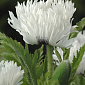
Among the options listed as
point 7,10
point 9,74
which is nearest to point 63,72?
point 9,74

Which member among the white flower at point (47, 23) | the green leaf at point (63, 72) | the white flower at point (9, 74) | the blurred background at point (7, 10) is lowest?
the green leaf at point (63, 72)

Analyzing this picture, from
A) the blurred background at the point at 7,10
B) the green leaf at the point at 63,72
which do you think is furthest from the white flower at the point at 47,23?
the blurred background at the point at 7,10

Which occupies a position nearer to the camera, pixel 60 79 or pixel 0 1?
pixel 60 79

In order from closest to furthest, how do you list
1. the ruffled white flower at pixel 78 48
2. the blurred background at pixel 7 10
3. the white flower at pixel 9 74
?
the white flower at pixel 9 74, the ruffled white flower at pixel 78 48, the blurred background at pixel 7 10

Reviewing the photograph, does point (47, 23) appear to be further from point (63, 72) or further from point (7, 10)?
point (7, 10)

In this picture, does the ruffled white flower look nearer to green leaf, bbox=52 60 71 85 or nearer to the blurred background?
green leaf, bbox=52 60 71 85

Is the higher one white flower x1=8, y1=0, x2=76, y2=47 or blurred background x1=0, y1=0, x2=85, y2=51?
blurred background x1=0, y1=0, x2=85, y2=51

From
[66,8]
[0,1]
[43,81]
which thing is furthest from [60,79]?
[0,1]

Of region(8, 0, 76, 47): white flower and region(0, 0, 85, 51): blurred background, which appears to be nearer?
region(8, 0, 76, 47): white flower

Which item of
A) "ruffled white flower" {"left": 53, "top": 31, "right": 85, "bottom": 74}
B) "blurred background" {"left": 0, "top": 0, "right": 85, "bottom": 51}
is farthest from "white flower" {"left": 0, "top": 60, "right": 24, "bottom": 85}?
"blurred background" {"left": 0, "top": 0, "right": 85, "bottom": 51}

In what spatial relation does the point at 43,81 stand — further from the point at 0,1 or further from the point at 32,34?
the point at 0,1

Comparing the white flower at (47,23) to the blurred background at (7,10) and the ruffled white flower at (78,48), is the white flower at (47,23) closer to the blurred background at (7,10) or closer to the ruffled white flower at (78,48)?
the ruffled white flower at (78,48)
